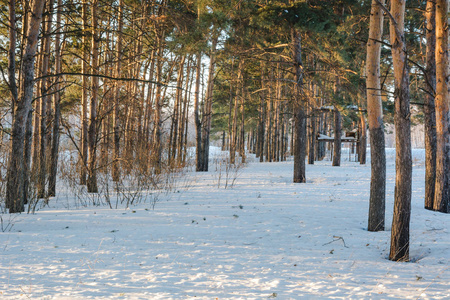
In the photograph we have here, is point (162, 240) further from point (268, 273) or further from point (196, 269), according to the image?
point (268, 273)

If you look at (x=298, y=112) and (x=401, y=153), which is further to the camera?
(x=298, y=112)

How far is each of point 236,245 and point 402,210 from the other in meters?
2.35

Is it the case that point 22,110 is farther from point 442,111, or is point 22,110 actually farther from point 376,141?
point 442,111

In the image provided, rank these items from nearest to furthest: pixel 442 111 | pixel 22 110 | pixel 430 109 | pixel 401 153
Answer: pixel 401 153 < pixel 22 110 < pixel 442 111 < pixel 430 109

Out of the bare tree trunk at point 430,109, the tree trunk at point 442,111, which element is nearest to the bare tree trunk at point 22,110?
the tree trunk at point 442,111

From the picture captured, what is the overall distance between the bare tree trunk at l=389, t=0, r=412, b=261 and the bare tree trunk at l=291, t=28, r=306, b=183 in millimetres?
6342

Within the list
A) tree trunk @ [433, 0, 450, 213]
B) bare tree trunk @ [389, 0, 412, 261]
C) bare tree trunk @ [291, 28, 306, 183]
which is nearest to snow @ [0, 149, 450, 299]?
bare tree trunk @ [389, 0, 412, 261]

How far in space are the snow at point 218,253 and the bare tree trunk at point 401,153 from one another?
0.30 metres

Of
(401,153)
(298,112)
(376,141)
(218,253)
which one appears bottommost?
(218,253)

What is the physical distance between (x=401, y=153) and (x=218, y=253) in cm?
286

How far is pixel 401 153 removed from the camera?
14.2 ft

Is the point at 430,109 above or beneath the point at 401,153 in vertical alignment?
above

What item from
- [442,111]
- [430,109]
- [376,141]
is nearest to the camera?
[376,141]

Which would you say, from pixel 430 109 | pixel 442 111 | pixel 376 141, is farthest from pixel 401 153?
pixel 430 109
